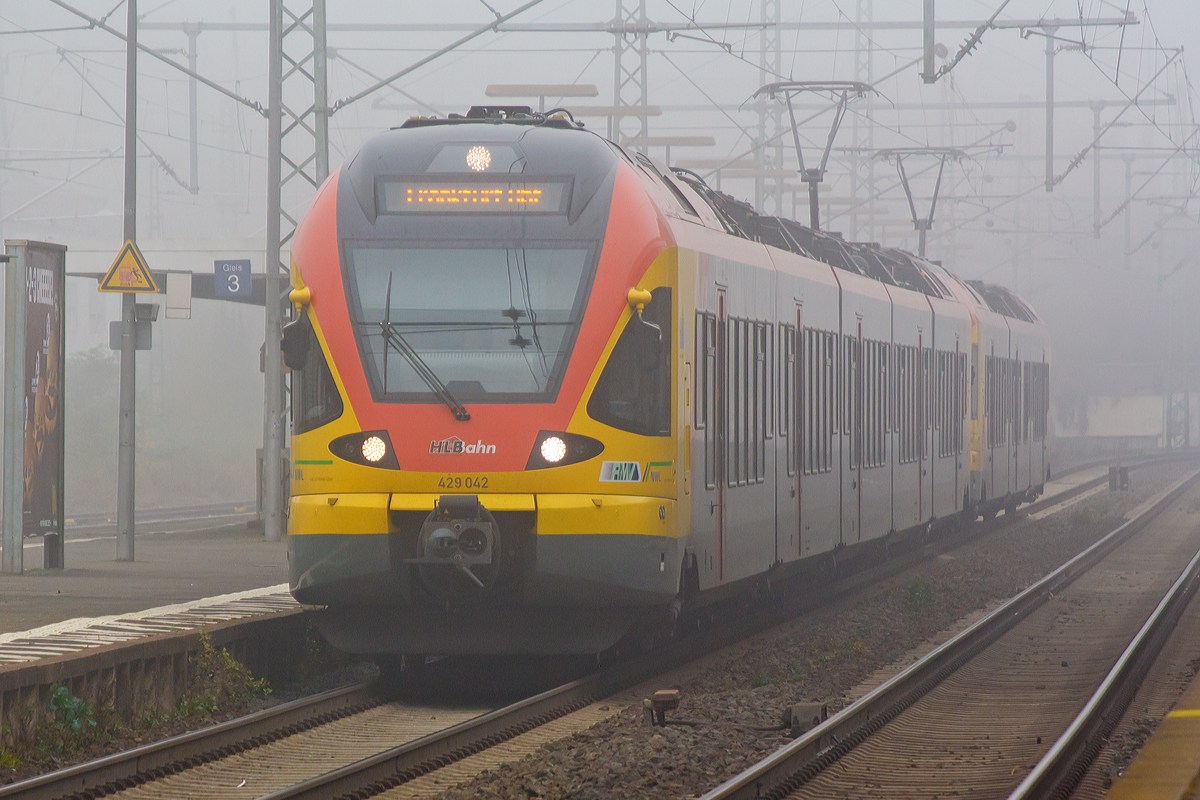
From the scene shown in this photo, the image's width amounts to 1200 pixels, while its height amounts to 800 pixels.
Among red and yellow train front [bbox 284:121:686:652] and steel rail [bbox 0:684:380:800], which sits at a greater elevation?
red and yellow train front [bbox 284:121:686:652]

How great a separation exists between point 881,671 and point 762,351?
2585 millimetres

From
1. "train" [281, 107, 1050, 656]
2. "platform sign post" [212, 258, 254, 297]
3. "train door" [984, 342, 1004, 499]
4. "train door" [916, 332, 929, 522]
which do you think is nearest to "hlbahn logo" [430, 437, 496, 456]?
"train" [281, 107, 1050, 656]

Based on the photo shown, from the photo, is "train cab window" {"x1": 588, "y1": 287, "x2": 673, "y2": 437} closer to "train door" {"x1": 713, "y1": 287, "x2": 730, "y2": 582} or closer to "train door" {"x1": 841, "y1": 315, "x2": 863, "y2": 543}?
"train door" {"x1": 713, "y1": 287, "x2": 730, "y2": 582}

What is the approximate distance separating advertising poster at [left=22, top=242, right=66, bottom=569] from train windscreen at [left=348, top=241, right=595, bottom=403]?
24.7ft

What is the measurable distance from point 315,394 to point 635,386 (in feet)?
6.38

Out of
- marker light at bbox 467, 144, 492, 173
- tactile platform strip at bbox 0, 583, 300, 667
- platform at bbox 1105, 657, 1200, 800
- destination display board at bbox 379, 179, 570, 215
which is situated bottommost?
platform at bbox 1105, 657, 1200, 800

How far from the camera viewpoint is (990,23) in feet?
64.2

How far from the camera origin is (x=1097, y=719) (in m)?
9.68

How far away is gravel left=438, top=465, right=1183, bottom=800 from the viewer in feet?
25.2

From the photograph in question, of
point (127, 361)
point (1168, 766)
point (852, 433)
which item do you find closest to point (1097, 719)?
point (1168, 766)

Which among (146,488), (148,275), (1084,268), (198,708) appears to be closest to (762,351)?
(198,708)

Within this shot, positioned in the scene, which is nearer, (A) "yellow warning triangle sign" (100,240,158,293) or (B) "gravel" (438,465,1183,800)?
(B) "gravel" (438,465,1183,800)

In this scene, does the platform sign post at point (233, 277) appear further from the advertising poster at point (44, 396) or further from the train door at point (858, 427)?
the train door at point (858, 427)

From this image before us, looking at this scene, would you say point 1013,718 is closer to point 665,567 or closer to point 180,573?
point 665,567
